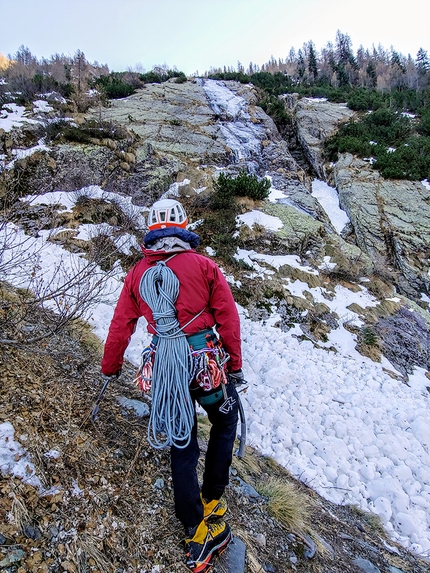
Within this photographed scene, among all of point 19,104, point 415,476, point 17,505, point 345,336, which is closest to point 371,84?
point 19,104

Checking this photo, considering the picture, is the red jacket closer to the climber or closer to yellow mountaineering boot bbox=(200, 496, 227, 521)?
the climber

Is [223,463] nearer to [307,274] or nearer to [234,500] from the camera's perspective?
[234,500]

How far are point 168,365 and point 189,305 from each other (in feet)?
1.29

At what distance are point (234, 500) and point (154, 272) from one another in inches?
83.1

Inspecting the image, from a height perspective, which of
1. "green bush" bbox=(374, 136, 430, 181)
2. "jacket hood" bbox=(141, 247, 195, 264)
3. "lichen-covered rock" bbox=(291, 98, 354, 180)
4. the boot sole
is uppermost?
"lichen-covered rock" bbox=(291, 98, 354, 180)

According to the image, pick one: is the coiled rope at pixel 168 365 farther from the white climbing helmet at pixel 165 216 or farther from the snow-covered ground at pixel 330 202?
the snow-covered ground at pixel 330 202

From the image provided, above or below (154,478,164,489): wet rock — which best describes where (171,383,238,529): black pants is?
A: above

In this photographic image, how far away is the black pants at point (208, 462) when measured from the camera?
1.99m

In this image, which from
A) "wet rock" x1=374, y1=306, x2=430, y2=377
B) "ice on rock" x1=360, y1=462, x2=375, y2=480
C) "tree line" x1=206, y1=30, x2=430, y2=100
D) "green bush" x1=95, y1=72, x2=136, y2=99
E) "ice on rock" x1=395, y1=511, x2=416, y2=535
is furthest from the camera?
"tree line" x1=206, y1=30, x2=430, y2=100

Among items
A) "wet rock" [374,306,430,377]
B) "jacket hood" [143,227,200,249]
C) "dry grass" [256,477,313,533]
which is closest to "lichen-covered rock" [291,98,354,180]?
"wet rock" [374,306,430,377]

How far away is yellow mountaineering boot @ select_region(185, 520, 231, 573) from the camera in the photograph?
77.0 inches

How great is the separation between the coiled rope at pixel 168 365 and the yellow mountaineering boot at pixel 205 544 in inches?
22.9

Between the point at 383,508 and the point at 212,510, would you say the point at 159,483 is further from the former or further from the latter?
the point at 383,508

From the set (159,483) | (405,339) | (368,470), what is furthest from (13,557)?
(405,339)
